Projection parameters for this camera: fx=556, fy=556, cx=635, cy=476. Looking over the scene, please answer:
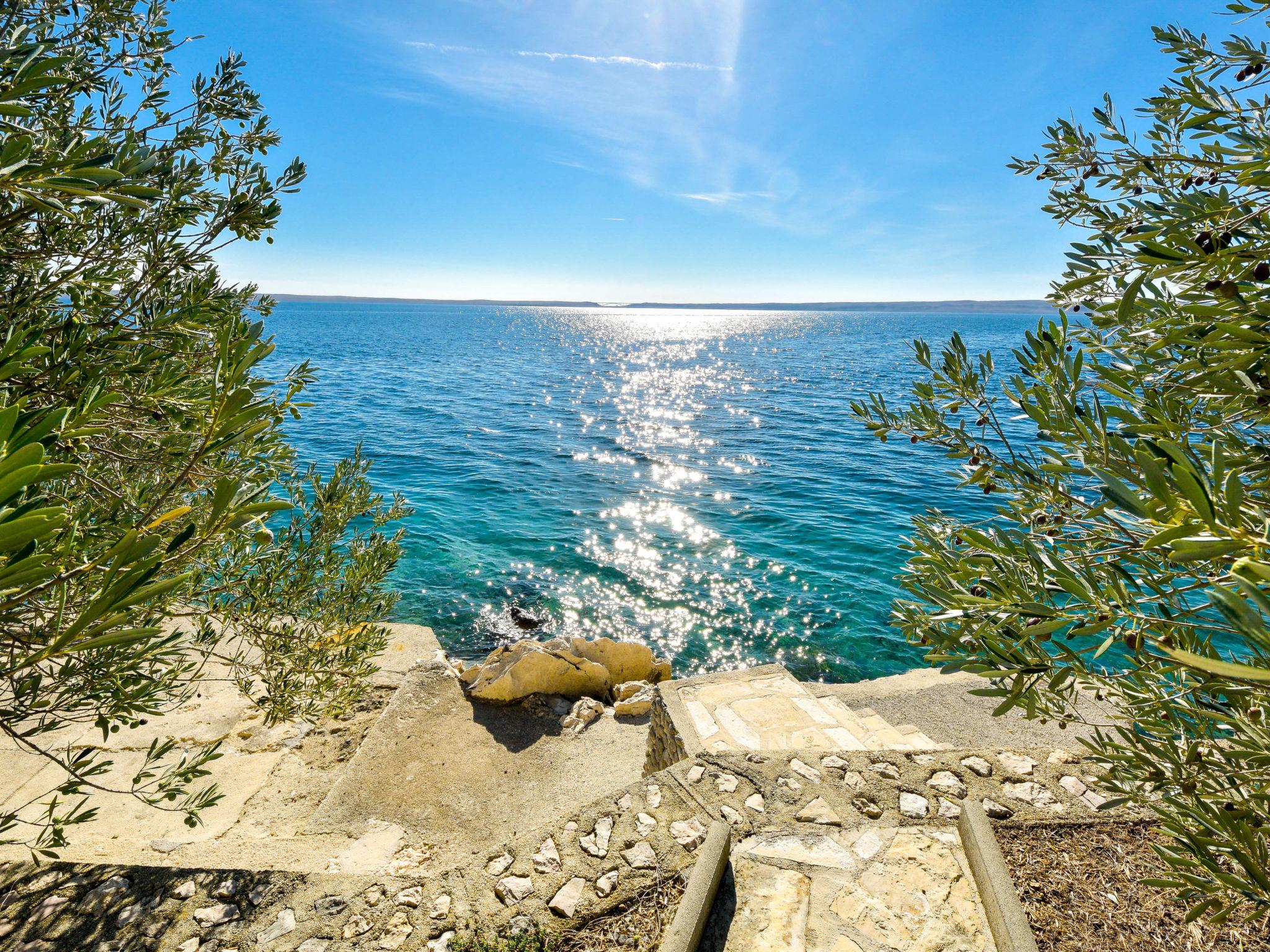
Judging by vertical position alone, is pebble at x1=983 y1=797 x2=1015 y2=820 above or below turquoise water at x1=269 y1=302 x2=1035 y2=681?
above

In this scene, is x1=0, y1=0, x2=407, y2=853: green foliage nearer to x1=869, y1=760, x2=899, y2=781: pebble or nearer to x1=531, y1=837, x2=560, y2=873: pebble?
x1=531, y1=837, x2=560, y2=873: pebble

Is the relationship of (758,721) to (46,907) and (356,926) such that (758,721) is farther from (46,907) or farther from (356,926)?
(46,907)

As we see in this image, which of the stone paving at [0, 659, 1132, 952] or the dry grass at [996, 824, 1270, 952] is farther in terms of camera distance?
the stone paving at [0, 659, 1132, 952]

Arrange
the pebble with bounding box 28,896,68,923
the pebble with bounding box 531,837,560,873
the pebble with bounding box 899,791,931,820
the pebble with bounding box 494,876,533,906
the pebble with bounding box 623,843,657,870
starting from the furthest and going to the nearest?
the pebble with bounding box 899,791,931,820 < the pebble with bounding box 531,837,560,873 < the pebble with bounding box 623,843,657,870 < the pebble with bounding box 494,876,533,906 < the pebble with bounding box 28,896,68,923

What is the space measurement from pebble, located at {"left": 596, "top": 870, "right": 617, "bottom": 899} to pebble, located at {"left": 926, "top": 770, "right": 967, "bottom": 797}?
3.22 m

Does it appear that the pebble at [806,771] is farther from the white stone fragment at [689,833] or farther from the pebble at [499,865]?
the pebble at [499,865]

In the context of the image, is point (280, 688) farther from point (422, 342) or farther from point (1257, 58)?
point (422, 342)

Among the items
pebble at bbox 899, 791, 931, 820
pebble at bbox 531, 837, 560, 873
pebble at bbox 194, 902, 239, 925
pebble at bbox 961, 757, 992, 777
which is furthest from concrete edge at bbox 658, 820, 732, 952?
pebble at bbox 194, 902, 239, 925

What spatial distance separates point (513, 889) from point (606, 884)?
82 cm

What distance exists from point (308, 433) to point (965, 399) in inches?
1509

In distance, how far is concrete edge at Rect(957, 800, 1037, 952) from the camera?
3885mm

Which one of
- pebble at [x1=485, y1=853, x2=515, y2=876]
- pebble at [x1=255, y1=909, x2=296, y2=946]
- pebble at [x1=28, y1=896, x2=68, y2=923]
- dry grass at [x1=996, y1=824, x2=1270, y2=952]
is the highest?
dry grass at [x1=996, y1=824, x2=1270, y2=952]

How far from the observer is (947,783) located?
5570mm

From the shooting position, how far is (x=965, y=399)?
4.20m
